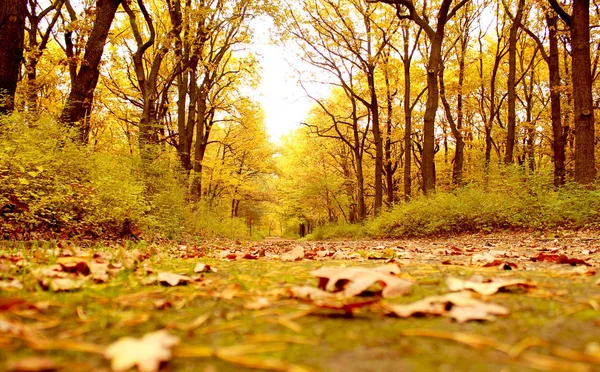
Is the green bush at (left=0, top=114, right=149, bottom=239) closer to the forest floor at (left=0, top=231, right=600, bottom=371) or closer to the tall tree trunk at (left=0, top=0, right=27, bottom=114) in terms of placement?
the tall tree trunk at (left=0, top=0, right=27, bottom=114)

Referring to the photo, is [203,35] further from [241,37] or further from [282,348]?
[282,348]

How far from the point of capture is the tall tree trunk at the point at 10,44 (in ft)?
23.3

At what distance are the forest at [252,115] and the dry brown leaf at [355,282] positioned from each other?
5.23 metres

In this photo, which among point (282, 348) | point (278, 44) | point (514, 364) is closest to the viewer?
point (514, 364)

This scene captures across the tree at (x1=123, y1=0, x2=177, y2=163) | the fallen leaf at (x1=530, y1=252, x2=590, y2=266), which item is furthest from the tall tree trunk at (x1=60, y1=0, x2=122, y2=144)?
the fallen leaf at (x1=530, y1=252, x2=590, y2=266)

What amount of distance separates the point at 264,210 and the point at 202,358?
56202mm

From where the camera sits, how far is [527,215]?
1012 cm

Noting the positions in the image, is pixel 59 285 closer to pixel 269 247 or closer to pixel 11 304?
pixel 11 304

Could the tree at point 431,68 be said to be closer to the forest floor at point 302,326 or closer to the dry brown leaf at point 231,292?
the forest floor at point 302,326

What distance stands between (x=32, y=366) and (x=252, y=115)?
25.2 metres

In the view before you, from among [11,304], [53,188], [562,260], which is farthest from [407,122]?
[11,304]

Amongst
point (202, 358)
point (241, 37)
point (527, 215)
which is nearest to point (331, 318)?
point (202, 358)

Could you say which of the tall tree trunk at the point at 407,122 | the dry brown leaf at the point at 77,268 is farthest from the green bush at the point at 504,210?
the dry brown leaf at the point at 77,268

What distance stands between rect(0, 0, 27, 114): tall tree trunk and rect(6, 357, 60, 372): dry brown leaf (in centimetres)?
807
